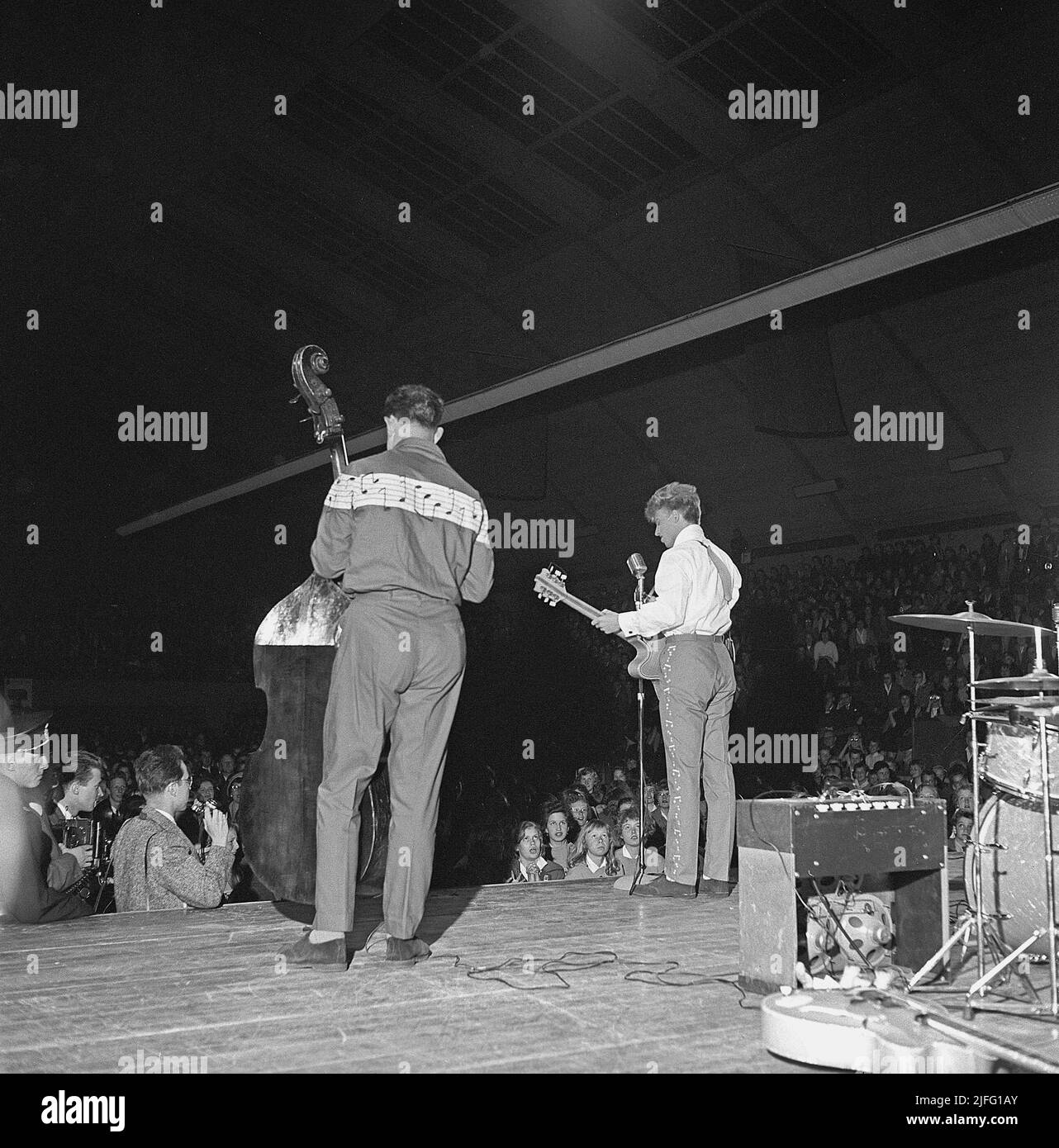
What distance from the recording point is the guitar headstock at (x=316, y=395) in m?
4.07

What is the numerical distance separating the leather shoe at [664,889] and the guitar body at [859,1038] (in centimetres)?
212

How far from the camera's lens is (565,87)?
39.4 ft

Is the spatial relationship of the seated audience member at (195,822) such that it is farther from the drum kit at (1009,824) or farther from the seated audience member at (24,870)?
the drum kit at (1009,824)

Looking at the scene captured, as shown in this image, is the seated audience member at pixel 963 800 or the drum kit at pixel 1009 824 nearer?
the drum kit at pixel 1009 824

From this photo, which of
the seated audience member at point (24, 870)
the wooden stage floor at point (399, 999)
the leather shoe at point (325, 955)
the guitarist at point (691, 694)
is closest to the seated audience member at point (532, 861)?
the guitarist at point (691, 694)

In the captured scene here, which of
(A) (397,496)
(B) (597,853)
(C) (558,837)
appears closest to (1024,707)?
(A) (397,496)

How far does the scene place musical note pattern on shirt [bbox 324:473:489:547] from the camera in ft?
11.1

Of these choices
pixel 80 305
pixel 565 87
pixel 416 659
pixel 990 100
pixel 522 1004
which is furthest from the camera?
pixel 80 305

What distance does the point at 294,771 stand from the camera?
149 inches

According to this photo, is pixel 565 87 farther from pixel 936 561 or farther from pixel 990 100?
pixel 936 561

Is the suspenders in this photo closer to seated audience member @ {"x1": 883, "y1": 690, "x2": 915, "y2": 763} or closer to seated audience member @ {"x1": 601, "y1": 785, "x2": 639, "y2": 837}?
seated audience member @ {"x1": 601, "y1": 785, "x2": 639, "y2": 837}

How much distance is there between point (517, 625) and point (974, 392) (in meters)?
5.98

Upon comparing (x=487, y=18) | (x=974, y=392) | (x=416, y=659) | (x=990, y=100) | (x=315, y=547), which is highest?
(x=487, y=18)

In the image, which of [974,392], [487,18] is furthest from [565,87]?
[974,392]
